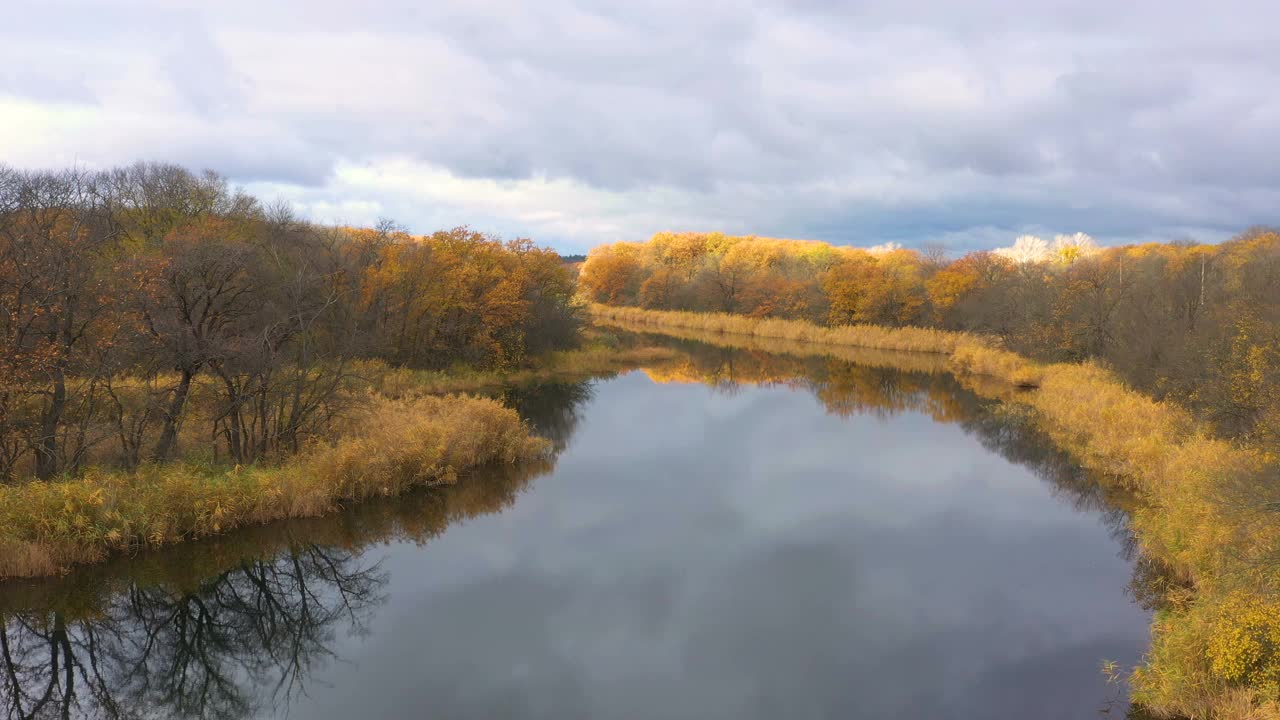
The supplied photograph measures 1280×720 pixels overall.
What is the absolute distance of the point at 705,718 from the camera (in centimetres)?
886

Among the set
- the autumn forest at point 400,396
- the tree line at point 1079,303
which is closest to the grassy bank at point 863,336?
the autumn forest at point 400,396

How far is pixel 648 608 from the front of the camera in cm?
1170

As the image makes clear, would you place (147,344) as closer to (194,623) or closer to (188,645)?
(194,623)

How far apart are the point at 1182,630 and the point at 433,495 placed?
1388 cm

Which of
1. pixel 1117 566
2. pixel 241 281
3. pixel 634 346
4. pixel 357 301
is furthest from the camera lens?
pixel 634 346

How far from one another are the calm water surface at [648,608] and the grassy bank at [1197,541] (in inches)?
32.8

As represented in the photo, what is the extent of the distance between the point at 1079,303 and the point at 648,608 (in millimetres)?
30859

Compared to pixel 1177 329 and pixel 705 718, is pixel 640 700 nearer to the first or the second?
pixel 705 718

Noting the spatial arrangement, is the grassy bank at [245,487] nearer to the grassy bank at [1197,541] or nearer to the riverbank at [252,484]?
Result: the riverbank at [252,484]

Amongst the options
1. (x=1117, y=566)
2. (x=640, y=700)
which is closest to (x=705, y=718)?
(x=640, y=700)

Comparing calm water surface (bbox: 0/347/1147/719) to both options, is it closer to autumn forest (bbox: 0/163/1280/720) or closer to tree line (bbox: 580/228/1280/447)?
autumn forest (bbox: 0/163/1280/720)

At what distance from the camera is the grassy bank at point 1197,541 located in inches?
308

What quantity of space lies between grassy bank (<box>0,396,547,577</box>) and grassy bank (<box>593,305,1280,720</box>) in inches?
547

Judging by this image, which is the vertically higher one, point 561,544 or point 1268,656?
point 1268,656
